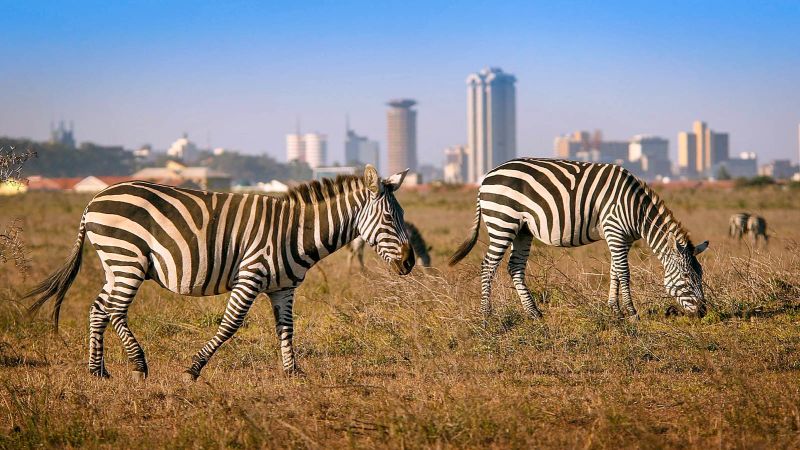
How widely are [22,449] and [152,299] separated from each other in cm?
673

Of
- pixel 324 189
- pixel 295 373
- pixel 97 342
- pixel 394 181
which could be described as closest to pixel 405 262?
pixel 394 181

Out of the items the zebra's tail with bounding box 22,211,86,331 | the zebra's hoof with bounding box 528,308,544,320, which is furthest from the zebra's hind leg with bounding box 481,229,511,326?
the zebra's tail with bounding box 22,211,86,331

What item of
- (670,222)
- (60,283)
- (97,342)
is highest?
(670,222)

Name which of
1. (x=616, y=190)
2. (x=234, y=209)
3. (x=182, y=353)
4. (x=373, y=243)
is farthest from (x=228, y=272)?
(x=616, y=190)

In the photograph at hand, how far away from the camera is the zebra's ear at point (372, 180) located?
8094 mm

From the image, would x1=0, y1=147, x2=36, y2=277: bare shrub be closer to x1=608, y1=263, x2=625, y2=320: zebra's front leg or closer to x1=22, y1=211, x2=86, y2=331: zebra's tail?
x1=22, y1=211, x2=86, y2=331: zebra's tail

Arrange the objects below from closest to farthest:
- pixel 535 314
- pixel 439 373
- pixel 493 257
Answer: pixel 439 373, pixel 535 314, pixel 493 257

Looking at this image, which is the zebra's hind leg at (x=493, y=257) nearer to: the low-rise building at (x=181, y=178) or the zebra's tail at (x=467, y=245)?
the zebra's tail at (x=467, y=245)

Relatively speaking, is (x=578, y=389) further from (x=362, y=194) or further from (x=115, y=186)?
(x=115, y=186)

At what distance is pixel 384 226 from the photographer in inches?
321

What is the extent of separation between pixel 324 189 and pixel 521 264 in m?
3.78

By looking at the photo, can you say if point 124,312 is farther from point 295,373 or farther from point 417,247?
point 417,247

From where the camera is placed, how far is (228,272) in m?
8.08

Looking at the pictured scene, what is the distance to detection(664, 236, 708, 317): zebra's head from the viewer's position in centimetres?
1038
